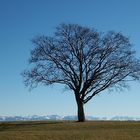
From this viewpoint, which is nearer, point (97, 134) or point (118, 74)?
point (97, 134)

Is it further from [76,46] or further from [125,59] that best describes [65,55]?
[125,59]

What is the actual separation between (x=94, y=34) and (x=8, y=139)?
32.7 metres

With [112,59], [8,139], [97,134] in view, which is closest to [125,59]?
[112,59]

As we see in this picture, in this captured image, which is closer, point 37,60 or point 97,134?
point 97,134

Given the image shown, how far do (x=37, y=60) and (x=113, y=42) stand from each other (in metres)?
11.8

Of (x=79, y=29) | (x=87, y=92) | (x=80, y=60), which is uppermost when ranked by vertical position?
(x=79, y=29)

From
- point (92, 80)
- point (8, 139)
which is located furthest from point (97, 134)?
point (92, 80)

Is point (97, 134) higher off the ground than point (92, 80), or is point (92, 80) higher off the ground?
point (92, 80)

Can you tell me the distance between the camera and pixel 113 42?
226ft

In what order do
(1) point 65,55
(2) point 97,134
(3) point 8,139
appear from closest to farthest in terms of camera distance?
(3) point 8,139
(2) point 97,134
(1) point 65,55

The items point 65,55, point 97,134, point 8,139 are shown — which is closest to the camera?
point 8,139

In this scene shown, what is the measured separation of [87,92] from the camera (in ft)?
226

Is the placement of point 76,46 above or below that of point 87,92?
above

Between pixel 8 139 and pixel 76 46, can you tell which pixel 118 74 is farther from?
pixel 8 139
